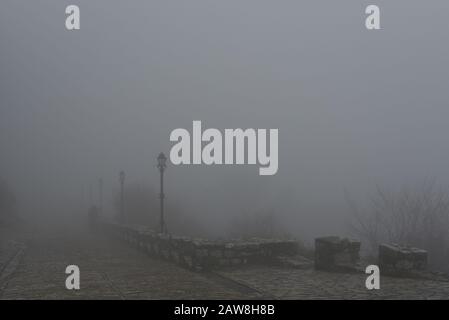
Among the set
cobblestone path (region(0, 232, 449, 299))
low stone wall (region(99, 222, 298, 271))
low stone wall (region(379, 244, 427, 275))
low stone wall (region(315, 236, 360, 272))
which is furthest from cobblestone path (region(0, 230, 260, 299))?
low stone wall (region(379, 244, 427, 275))

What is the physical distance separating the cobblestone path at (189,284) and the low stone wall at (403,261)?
56 centimetres

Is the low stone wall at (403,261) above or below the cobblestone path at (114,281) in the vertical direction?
above

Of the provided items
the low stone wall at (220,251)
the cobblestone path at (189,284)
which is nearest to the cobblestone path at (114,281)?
the cobblestone path at (189,284)

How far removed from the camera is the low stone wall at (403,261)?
11.2m

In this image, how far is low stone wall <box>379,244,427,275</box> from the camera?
36.6ft

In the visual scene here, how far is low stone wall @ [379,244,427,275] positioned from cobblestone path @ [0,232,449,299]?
56 centimetres

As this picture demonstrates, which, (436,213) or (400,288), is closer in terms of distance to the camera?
(400,288)

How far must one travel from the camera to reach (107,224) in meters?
31.2

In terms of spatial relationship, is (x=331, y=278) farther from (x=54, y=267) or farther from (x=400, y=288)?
(x=54, y=267)

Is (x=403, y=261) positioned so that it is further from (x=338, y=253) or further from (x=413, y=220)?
(x=413, y=220)

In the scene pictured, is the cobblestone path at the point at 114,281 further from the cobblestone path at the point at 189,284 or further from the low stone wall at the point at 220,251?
the low stone wall at the point at 220,251
